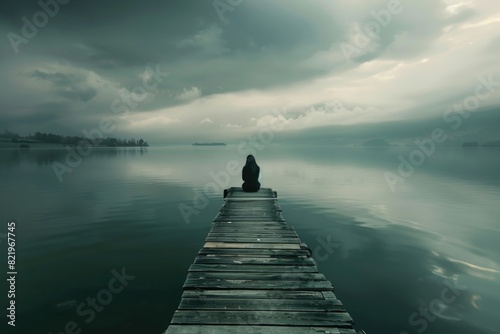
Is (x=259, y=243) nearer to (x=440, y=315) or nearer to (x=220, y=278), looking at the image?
(x=220, y=278)

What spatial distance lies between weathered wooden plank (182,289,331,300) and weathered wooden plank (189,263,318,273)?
1113 millimetres

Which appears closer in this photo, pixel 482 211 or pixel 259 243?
pixel 259 243

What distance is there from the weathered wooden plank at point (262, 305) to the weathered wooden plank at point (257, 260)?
2.02 meters

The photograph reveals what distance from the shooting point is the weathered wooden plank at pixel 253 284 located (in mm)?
6656

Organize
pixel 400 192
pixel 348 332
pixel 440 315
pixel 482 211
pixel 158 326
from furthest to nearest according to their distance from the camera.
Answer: pixel 400 192, pixel 482 211, pixel 440 315, pixel 158 326, pixel 348 332

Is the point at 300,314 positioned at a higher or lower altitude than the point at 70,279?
higher

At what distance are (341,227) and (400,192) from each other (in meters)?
18.1

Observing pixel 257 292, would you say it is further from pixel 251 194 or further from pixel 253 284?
pixel 251 194

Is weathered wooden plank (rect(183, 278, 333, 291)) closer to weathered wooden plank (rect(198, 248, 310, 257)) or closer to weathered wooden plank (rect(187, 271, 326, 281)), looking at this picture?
weathered wooden plank (rect(187, 271, 326, 281))

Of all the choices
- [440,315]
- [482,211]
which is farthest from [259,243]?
[482,211]

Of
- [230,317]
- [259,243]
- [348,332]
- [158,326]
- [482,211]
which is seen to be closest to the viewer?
[348,332]

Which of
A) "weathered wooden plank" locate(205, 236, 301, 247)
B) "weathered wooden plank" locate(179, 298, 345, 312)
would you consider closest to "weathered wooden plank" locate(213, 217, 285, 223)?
"weathered wooden plank" locate(205, 236, 301, 247)

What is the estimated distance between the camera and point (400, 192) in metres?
31.9

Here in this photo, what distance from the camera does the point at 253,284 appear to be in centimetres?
686
